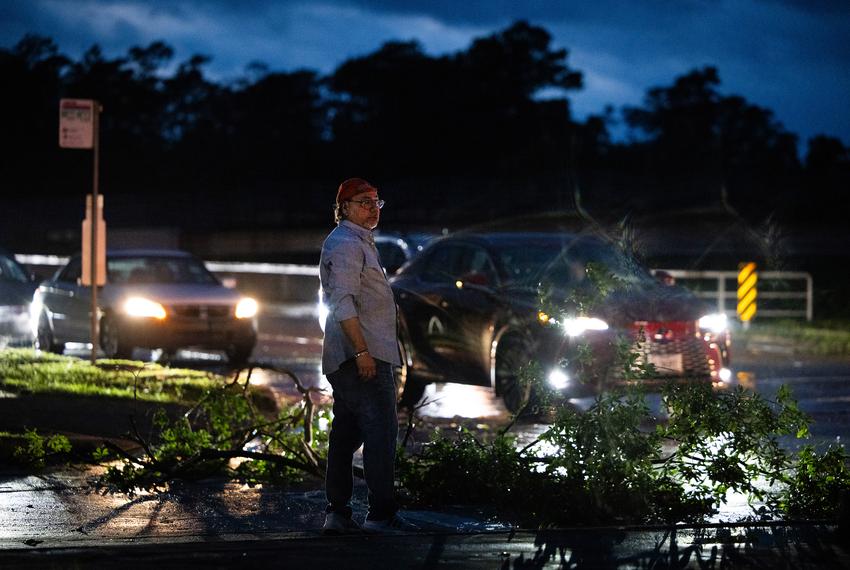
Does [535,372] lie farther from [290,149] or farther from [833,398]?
[290,149]

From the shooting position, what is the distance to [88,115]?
611 inches

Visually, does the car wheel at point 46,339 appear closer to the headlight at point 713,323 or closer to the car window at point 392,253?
the car window at point 392,253

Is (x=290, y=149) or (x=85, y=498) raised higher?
(x=290, y=149)

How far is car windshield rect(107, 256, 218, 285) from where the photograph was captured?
19.5 meters

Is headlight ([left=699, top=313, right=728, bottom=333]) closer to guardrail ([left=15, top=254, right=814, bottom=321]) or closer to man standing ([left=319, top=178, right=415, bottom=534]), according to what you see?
man standing ([left=319, top=178, right=415, bottom=534])

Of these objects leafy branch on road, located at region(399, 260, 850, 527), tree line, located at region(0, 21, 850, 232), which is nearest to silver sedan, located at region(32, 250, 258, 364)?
leafy branch on road, located at region(399, 260, 850, 527)

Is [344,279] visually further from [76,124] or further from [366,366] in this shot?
[76,124]

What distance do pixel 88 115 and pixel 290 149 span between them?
75.4 m

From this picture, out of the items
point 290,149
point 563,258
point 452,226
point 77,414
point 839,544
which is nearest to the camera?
point 839,544

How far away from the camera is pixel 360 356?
728cm

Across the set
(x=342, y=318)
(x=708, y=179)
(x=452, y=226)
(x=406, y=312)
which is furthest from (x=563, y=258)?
(x=708, y=179)

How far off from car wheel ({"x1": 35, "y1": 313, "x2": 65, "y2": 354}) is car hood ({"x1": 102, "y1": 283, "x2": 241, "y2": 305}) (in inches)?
58.3

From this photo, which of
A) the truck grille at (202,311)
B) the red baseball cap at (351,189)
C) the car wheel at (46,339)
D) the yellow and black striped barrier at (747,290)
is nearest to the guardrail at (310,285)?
the yellow and black striped barrier at (747,290)

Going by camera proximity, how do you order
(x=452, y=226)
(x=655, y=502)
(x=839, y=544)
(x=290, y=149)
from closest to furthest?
(x=839, y=544) → (x=655, y=502) → (x=452, y=226) → (x=290, y=149)
